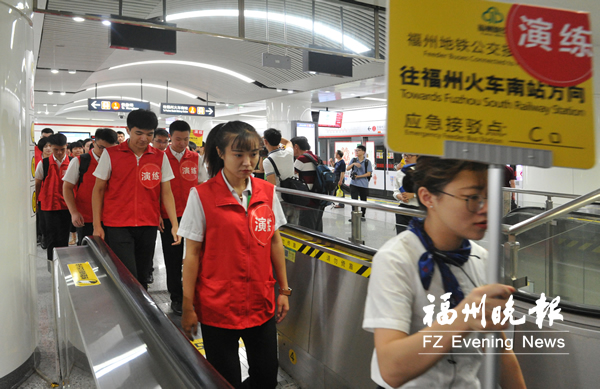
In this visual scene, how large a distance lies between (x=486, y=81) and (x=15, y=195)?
3.34 m

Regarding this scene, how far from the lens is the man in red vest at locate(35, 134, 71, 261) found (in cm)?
588

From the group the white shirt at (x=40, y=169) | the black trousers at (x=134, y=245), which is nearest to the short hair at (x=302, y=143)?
the black trousers at (x=134, y=245)

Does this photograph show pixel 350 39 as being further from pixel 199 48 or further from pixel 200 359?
pixel 200 359

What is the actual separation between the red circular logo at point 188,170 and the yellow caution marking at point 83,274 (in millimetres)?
2267

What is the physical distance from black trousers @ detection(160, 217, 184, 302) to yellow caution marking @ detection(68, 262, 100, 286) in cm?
200

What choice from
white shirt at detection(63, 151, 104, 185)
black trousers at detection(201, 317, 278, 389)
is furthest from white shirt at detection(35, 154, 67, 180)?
black trousers at detection(201, 317, 278, 389)

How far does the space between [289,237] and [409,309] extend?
110 inches

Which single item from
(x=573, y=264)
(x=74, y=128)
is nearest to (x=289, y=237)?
(x=573, y=264)

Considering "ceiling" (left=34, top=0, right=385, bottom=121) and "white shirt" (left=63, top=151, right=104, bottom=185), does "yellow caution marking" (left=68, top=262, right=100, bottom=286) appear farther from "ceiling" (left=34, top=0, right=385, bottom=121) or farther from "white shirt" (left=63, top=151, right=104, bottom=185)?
"ceiling" (left=34, top=0, right=385, bottom=121)

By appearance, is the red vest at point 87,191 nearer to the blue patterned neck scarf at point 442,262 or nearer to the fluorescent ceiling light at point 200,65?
the blue patterned neck scarf at point 442,262

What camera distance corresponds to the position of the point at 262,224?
2.25 m

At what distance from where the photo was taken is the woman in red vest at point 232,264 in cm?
217

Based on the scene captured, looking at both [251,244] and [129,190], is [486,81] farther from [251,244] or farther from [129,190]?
[129,190]

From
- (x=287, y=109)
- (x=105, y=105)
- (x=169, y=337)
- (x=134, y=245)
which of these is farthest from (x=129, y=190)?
(x=105, y=105)
